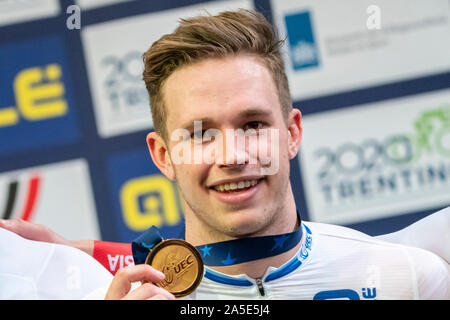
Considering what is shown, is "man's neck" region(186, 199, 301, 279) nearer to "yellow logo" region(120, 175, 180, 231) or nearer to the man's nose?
the man's nose

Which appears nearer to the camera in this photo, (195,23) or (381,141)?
(195,23)

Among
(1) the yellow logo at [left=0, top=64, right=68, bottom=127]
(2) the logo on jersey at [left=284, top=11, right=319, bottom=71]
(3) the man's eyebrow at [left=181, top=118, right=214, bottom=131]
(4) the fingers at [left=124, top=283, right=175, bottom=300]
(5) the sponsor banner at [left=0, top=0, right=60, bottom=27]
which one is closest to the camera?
Answer: (4) the fingers at [left=124, top=283, right=175, bottom=300]

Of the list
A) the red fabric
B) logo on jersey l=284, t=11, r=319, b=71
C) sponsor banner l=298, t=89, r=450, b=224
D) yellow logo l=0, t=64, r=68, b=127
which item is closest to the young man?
the red fabric

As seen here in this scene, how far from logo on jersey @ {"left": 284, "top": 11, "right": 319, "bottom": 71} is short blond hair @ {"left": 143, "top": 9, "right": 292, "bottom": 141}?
0.92m

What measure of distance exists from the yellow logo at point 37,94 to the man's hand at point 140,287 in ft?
2.47

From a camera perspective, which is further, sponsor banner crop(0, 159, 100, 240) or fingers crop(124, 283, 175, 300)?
sponsor banner crop(0, 159, 100, 240)

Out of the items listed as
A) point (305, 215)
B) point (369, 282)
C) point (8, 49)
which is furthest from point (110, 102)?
point (369, 282)

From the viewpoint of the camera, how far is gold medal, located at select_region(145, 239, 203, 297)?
3.43ft

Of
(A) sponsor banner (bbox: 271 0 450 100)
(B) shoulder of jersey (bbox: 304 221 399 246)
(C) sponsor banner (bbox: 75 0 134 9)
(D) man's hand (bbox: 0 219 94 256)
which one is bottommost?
(B) shoulder of jersey (bbox: 304 221 399 246)

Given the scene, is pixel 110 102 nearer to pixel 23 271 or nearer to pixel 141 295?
pixel 23 271

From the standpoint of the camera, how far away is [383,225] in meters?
1.56

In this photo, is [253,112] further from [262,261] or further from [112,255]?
[112,255]

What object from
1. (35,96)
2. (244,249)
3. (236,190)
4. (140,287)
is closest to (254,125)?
(236,190)
